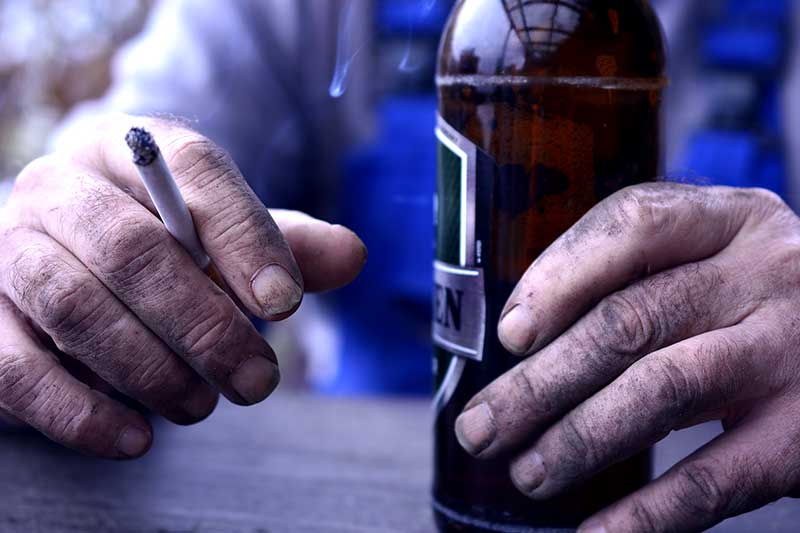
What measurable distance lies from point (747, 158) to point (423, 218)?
0.54 m

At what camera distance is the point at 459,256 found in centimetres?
62

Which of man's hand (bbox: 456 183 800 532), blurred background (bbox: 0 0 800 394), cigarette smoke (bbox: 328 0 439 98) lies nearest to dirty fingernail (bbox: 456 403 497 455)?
man's hand (bbox: 456 183 800 532)

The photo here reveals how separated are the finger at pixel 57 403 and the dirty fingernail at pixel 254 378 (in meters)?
0.09

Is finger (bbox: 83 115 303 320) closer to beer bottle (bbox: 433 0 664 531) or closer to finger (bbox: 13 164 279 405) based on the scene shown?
finger (bbox: 13 164 279 405)

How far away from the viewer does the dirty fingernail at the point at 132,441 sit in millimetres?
581

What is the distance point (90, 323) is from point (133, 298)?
35mm

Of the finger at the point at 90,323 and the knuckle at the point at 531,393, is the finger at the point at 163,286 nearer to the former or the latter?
the finger at the point at 90,323

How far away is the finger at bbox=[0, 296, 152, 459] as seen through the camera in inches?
22.4

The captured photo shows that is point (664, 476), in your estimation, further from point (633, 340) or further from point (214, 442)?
point (214, 442)

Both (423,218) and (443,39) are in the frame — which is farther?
(423,218)

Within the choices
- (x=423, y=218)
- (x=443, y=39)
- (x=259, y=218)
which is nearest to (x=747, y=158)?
(x=423, y=218)

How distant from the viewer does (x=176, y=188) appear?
0.50 meters

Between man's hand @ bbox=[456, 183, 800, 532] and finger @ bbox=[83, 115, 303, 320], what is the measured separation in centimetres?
15

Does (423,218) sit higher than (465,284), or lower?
lower
